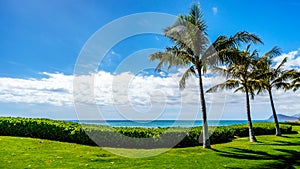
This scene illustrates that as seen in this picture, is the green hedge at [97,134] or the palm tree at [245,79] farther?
the palm tree at [245,79]

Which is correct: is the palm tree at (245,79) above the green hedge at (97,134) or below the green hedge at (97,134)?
above

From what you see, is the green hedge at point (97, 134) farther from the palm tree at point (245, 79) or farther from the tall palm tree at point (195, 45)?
the palm tree at point (245, 79)

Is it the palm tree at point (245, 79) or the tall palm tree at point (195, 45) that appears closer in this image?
the tall palm tree at point (195, 45)

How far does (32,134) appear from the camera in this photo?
16453 millimetres

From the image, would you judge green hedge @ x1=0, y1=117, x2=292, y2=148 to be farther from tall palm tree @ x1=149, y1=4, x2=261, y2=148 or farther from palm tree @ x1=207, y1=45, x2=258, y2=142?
palm tree @ x1=207, y1=45, x2=258, y2=142

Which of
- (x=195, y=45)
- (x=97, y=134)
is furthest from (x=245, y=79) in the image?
(x=97, y=134)

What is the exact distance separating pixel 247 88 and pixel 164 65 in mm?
8015

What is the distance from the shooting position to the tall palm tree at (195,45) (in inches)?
594

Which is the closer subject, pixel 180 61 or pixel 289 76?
pixel 180 61

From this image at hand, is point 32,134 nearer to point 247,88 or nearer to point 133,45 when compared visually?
point 133,45

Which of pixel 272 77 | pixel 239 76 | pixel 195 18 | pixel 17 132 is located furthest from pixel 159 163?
pixel 272 77

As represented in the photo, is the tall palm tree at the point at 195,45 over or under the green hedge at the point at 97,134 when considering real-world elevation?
over

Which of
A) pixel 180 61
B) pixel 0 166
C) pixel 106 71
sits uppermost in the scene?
pixel 180 61

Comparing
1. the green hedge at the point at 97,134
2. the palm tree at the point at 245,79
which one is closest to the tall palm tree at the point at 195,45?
the green hedge at the point at 97,134
